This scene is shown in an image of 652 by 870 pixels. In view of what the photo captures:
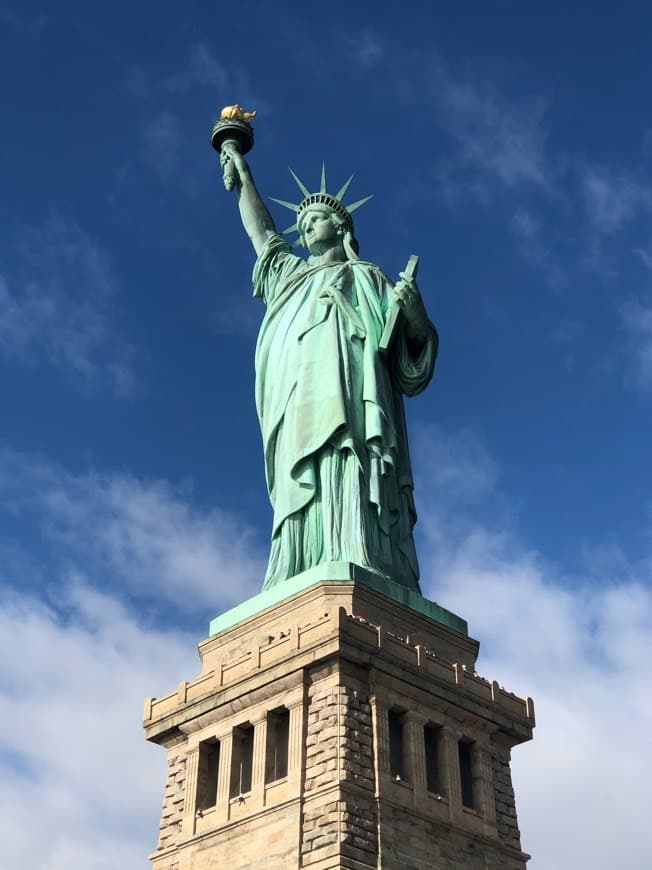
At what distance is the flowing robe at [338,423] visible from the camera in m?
26.1

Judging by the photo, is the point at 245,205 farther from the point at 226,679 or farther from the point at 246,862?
the point at 246,862

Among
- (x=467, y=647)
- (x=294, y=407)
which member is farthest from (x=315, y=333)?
(x=467, y=647)

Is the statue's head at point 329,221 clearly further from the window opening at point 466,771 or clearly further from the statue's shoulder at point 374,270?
the window opening at point 466,771

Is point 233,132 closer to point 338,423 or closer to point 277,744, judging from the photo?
point 338,423

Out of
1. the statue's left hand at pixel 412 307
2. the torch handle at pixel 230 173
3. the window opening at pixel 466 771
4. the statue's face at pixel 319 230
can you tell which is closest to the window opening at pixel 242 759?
the window opening at pixel 466 771

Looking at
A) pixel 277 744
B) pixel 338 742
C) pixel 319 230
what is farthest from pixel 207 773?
pixel 319 230

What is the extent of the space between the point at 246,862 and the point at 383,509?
700 cm

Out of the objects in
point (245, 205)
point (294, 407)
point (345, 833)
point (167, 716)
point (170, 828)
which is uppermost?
point (245, 205)

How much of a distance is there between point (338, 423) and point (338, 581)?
343 centimetres

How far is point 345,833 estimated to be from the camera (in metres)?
21.2

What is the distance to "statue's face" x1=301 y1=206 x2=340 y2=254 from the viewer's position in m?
31.0

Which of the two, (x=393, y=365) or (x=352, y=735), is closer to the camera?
(x=352, y=735)

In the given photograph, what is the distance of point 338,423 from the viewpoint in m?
26.5

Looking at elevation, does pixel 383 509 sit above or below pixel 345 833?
above
